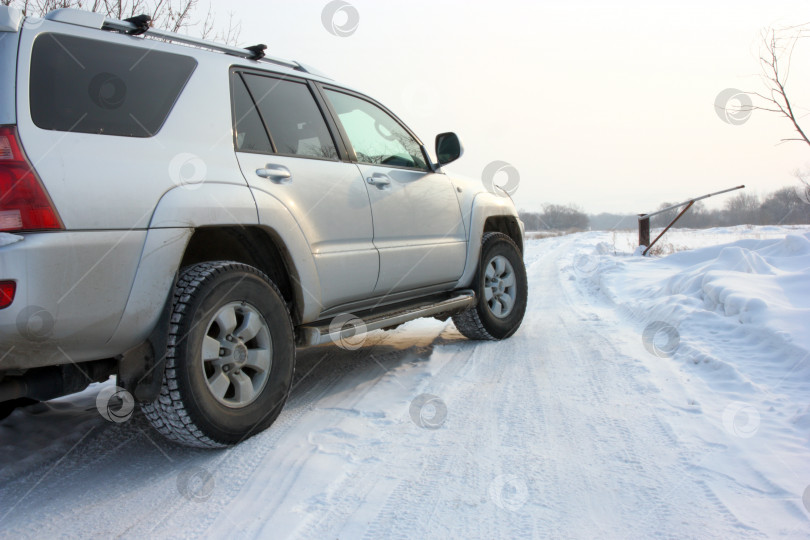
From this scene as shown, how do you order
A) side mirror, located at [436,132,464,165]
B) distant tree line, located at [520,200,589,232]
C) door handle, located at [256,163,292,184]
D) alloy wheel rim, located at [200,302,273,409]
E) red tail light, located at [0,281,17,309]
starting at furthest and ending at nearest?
distant tree line, located at [520,200,589,232], side mirror, located at [436,132,464,165], door handle, located at [256,163,292,184], alloy wheel rim, located at [200,302,273,409], red tail light, located at [0,281,17,309]

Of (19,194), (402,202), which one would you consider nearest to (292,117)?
(402,202)

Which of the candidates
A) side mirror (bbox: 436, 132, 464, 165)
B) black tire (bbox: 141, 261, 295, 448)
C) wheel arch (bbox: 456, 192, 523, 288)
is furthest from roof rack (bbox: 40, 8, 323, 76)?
wheel arch (bbox: 456, 192, 523, 288)

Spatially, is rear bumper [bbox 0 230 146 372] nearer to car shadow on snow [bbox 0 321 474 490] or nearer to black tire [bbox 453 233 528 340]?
car shadow on snow [bbox 0 321 474 490]

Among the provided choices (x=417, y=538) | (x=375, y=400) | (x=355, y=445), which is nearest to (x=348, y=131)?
(x=375, y=400)

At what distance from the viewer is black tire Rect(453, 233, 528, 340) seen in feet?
15.5

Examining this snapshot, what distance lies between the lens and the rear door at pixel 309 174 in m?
2.84

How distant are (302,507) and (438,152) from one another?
299 centimetres

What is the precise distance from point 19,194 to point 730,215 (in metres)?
64.1

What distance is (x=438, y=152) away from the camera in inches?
173
